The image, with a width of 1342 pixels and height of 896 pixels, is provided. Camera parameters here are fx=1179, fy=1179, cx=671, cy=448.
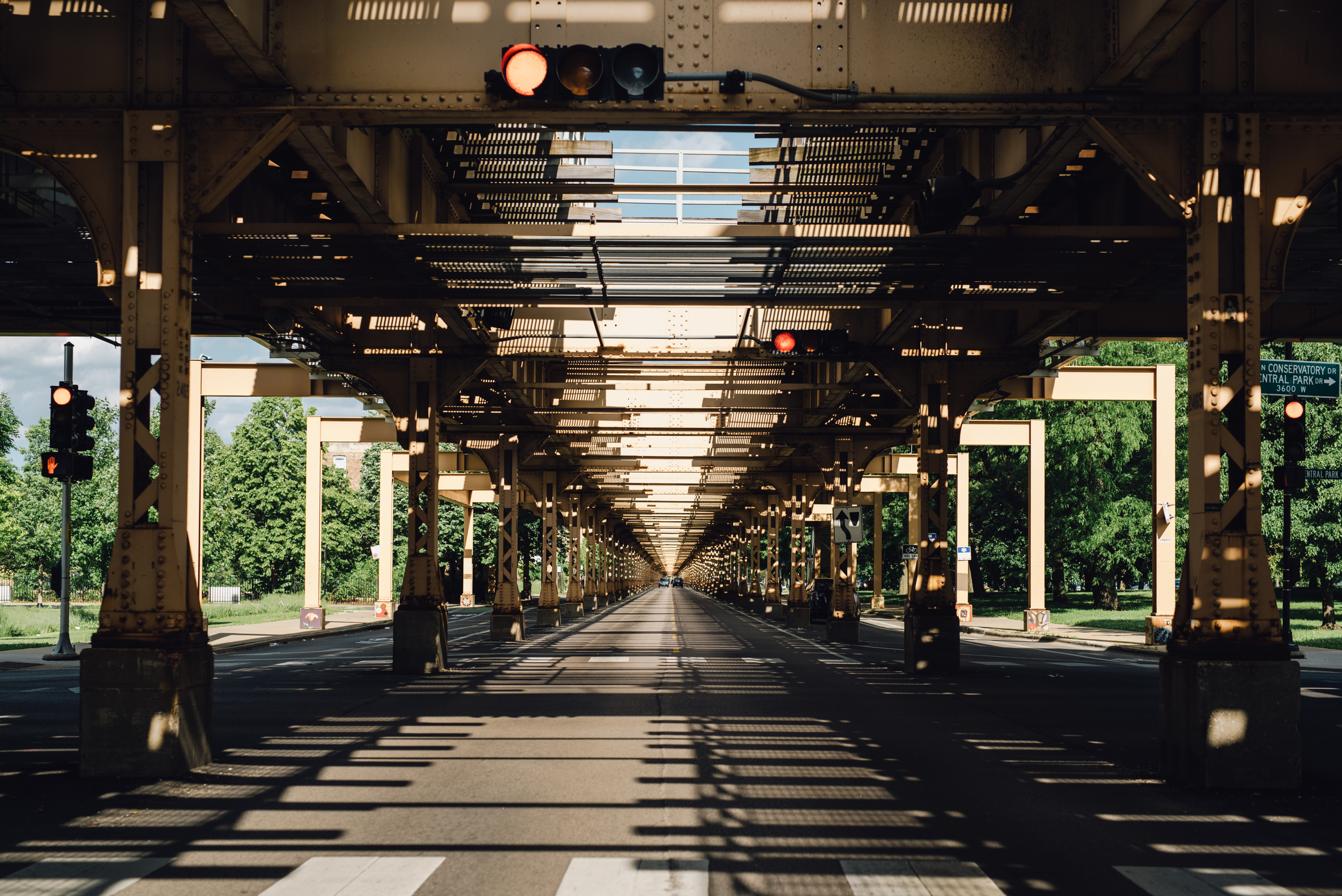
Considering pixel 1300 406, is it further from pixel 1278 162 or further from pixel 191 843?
pixel 191 843

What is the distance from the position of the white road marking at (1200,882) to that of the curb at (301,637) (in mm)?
27770

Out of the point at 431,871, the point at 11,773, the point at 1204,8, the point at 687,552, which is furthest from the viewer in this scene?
the point at 687,552

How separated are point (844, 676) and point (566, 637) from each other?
18.1 m

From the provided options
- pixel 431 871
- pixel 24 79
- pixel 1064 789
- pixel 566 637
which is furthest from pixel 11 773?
pixel 566 637

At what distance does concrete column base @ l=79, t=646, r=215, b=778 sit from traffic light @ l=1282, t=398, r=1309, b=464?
14314 millimetres

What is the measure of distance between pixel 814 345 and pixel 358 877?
15.9 meters

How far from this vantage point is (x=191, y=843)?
26.8ft

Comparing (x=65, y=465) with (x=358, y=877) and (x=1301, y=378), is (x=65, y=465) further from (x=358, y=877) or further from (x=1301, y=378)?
(x=1301, y=378)

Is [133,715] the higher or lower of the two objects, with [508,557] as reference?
lower

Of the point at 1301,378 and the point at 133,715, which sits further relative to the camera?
the point at 1301,378

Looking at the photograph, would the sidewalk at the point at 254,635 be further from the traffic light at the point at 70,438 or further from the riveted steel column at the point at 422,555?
the riveted steel column at the point at 422,555

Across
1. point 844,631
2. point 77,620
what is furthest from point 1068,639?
point 77,620

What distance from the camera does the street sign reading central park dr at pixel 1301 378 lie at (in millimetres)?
18672

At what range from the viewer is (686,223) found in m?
16.1
